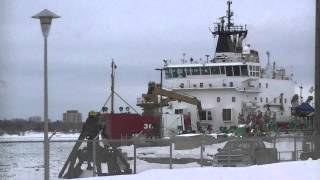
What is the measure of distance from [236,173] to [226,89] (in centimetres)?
4318

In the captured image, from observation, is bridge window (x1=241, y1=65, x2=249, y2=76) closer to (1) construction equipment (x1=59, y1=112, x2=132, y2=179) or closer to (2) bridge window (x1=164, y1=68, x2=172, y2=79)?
(2) bridge window (x1=164, y1=68, x2=172, y2=79)

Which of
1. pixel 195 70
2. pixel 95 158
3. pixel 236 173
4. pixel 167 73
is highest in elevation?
pixel 195 70

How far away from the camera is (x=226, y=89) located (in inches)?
2368

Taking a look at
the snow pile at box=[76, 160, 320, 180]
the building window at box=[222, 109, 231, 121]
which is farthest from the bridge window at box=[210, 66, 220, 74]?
the snow pile at box=[76, 160, 320, 180]

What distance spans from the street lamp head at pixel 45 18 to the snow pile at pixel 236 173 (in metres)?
3.58

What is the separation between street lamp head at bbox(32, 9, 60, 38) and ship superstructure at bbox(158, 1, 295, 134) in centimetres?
4419

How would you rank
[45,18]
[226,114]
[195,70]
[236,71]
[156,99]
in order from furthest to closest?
[195,70]
[236,71]
[226,114]
[156,99]
[45,18]

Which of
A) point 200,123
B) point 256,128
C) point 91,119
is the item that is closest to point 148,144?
point 91,119

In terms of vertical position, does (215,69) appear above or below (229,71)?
above

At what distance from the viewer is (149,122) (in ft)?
168

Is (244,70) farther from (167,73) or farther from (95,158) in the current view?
(95,158)

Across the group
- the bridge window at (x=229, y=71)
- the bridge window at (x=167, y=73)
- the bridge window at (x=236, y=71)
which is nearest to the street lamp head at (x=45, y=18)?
the bridge window at (x=229, y=71)

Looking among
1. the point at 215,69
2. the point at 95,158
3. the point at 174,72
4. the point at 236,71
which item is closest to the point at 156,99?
the point at 174,72

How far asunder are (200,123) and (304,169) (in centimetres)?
4251
